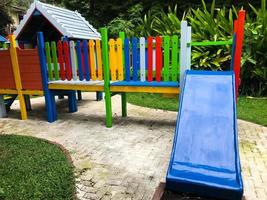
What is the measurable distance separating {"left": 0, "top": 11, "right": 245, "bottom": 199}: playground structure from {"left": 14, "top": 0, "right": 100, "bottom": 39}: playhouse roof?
3.11 feet

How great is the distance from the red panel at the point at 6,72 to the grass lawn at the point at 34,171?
2242 mm

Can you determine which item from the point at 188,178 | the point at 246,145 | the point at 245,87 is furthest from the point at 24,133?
the point at 245,87

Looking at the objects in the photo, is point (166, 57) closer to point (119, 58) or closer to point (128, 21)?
point (119, 58)

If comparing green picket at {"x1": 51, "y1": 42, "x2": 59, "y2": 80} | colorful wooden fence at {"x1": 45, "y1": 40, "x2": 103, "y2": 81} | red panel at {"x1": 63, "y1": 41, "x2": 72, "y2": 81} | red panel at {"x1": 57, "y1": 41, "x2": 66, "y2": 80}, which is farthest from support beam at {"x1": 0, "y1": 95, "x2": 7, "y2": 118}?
red panel at {"x1": 63, "y1": 41, "x2": 72, "y2": 81}

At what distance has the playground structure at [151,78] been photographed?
107 inches

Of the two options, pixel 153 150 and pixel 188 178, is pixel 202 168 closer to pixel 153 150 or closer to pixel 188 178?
pixel 188 178

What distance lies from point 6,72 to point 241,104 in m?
6.53

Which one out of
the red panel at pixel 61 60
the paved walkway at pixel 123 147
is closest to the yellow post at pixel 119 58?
the paved walkway at pixel 123 147

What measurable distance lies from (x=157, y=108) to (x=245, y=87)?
347 centimetres

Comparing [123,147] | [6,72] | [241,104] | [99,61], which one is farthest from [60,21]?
[241,104]

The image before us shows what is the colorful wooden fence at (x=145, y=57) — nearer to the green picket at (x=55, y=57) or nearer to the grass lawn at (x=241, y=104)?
the green picket at (x=55, y=57)

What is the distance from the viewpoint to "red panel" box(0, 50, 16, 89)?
20.6ft

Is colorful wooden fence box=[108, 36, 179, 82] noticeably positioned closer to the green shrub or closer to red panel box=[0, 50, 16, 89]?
red panel box=[0, 50, 16, 89]

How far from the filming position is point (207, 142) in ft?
10.0
